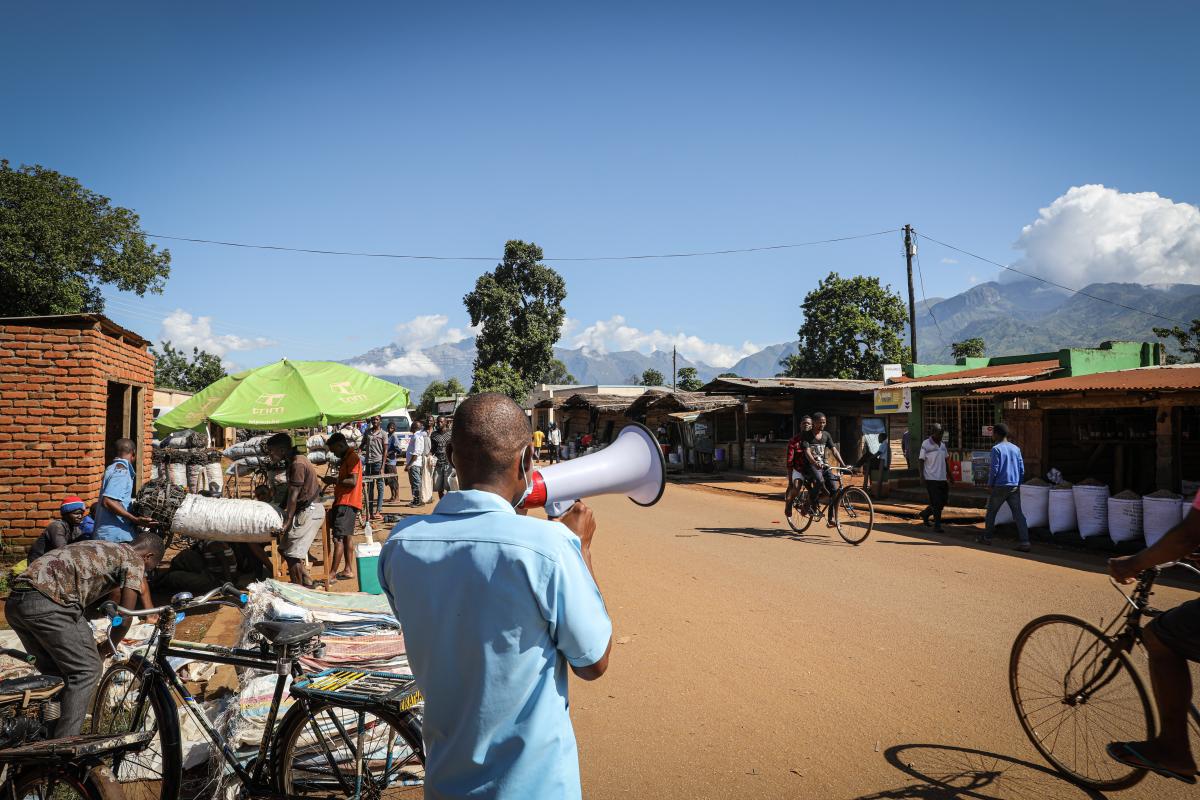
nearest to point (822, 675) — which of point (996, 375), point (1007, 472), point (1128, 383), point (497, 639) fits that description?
point (497, 639)

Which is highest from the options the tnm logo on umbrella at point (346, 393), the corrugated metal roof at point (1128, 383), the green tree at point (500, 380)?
the green tree at point (500, 380)

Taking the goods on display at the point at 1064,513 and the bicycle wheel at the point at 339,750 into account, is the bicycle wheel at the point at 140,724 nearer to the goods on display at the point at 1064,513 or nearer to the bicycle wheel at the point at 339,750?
the bicycle wheel at the point at 339,750

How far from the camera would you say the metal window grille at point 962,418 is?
16.8 meters

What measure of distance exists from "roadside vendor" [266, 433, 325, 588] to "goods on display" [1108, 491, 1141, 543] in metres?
10.3

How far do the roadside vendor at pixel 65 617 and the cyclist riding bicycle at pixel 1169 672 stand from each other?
5040mm

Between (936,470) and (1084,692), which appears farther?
(936,470)

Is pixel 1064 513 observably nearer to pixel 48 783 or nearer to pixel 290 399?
pixel 290 399

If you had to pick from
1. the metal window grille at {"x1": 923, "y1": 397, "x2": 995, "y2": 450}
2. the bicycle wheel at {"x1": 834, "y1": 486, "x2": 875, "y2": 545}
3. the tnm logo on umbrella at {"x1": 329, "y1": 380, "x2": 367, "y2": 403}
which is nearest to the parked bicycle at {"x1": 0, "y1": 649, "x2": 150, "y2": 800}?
the tnm logo on umbrella at {"x1": 329, "y1": 380, "x2": 367, "y2": 403}

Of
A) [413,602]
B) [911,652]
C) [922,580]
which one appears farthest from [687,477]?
[413,602]

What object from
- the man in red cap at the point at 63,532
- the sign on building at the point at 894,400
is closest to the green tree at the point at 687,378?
the sign on building at the point at 894,400

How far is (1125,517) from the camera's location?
31.2 feet

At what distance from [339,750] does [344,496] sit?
514 cm

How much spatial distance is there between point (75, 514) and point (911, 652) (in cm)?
643

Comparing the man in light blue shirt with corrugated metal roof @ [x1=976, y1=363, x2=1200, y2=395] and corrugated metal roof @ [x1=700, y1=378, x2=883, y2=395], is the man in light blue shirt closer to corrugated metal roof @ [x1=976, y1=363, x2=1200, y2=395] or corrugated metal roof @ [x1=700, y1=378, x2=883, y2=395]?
corrugated metal roof @ [x1=976, y1=363, x2=1200, y2=395]
